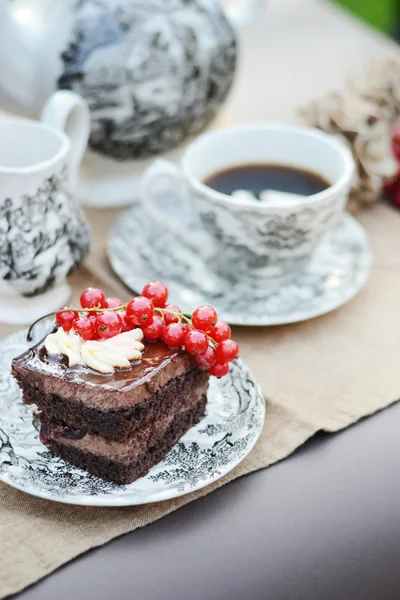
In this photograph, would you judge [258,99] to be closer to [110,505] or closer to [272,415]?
[272,415]

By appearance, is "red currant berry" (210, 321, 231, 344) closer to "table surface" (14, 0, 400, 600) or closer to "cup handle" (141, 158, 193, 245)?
"table surface" (14, 0, 400, 600)

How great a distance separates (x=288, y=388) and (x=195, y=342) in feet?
0.52

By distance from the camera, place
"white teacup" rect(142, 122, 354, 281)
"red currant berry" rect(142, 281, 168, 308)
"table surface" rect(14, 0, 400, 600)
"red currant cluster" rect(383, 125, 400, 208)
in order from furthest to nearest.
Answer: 1. "red currant cluster" rect(383, 125, 400, 208)
2. "white teacup" rect(142, 122, 354, 281)
3. "red currant berry" rect(142, 281, 168, 308)
4. "table surface" rect(14, 0, 400, 600)

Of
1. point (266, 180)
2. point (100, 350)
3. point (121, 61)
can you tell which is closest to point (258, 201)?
point (266, 180)

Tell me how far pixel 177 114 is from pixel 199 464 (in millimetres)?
479

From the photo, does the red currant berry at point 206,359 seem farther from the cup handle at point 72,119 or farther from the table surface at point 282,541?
the cup handle at point 72,119

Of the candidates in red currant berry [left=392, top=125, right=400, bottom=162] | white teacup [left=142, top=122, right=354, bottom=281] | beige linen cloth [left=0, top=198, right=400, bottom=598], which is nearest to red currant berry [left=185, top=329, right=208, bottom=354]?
beige linen cloth [left=0, top=198, right=400, bottom=598]

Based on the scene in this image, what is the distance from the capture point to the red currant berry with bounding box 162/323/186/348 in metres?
0.62

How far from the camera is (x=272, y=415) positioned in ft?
2.29

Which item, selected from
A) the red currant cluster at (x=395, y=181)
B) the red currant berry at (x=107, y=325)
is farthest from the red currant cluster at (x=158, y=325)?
the red currant cluster at (x=395, y=181)

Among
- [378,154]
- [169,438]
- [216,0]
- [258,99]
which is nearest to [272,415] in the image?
[169,438]

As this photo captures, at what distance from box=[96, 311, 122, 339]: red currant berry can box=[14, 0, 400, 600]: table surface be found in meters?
0.15

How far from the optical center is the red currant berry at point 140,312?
0.63 m

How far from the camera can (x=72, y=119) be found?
2.83 feet
